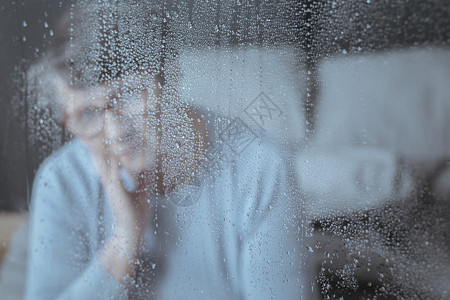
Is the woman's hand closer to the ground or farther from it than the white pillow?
closer to the ground

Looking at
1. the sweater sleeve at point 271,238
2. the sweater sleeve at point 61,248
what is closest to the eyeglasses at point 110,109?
the sweater sleeve at point 61,248

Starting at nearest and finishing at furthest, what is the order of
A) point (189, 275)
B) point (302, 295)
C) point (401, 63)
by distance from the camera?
point (401, 63) < point (302, 295) < point (189, 275)

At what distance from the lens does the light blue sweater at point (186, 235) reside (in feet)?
1.92

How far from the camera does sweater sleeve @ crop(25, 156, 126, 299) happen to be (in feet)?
2.58

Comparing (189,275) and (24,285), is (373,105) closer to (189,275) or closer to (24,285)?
(189,275)

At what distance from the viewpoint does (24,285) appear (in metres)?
0.87

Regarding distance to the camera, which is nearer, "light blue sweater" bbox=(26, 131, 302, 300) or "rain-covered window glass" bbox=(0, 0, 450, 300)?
"rain-covered window glass" bbox=(0, 0, 450, 300)

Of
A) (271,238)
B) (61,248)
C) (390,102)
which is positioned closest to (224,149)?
(271,238)

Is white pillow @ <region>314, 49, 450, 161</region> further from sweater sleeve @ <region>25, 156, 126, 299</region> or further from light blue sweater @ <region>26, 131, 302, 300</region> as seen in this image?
sweater sleeve @ <region>25, 156, 126, 299</region>

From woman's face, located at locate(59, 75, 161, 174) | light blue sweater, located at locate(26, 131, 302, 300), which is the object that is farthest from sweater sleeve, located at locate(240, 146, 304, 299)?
woman's face, located at locate(59, 75, 161, 174)

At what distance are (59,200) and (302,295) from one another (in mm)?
525

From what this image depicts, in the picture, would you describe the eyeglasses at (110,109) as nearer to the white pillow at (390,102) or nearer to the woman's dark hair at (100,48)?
the woman's dark hair at (100,48)

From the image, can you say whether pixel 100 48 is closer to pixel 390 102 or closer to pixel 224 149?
pixel 224 149

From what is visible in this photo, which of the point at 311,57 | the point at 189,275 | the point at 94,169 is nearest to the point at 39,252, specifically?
the point at 94,169
